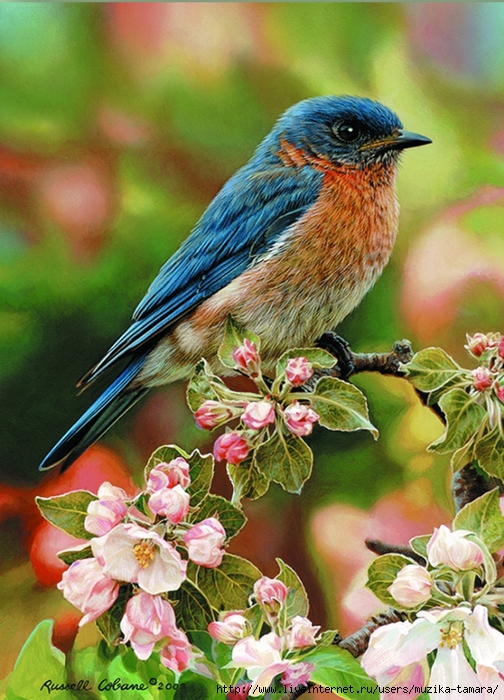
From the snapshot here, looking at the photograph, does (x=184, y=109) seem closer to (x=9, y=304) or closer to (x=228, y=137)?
(x=228, y=137)

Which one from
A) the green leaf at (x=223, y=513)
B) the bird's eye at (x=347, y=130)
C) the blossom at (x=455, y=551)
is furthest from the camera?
the bird's eye at (x=347, y=130)

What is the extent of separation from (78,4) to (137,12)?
11 centimetres

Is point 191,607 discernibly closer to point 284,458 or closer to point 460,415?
point 284,458

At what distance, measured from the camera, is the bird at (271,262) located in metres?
1.19

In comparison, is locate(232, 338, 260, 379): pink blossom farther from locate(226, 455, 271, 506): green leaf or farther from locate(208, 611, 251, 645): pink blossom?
locate(208, 611, 251, 645): pink blossom

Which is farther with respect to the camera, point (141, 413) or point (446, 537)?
point (141, 413)

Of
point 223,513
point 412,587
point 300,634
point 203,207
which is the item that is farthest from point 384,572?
point 203,207

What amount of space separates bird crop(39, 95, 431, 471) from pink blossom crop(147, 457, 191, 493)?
0.15 meters

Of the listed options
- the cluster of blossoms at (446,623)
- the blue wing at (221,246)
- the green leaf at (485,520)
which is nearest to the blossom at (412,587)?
the cluster of blossoms at (446,623)

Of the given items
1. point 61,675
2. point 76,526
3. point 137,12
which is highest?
point 137,12

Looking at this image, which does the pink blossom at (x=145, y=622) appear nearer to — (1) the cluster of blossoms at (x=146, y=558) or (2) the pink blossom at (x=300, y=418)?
(1) the cluster of blossoms at (x=146, y=558)

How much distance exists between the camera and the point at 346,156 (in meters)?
1.23

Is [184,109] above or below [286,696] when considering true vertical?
above

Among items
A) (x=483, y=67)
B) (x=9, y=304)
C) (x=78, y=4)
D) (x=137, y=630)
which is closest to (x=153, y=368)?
(x=9, y=304)
